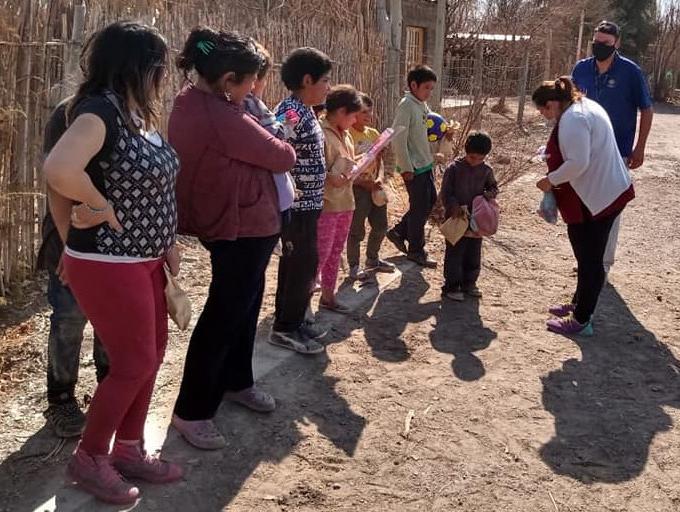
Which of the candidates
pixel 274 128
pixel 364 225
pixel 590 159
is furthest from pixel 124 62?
pixel 364 225

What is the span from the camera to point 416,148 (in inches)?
234

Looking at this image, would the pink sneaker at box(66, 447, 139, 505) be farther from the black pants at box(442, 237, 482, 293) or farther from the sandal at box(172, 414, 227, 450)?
the black pants at box(442, 237, 482, 293)

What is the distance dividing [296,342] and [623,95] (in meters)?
3.03

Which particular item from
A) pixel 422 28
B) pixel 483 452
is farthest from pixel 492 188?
pixel 422 28

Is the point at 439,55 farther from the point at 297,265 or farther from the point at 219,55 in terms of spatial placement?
the point at 219,55

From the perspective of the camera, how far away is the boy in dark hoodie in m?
5.16

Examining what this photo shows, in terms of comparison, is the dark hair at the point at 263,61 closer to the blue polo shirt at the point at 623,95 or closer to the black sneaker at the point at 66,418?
the black sneaker at the point at 66,418

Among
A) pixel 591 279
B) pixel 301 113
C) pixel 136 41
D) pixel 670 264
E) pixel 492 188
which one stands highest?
pixel 136 41

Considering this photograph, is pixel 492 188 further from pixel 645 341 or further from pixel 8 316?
pixel 8 316

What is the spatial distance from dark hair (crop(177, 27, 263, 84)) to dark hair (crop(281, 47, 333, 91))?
889 mm

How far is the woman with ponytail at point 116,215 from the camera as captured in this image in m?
2.36

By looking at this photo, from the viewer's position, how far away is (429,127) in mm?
6121

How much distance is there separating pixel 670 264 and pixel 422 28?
61.4ft

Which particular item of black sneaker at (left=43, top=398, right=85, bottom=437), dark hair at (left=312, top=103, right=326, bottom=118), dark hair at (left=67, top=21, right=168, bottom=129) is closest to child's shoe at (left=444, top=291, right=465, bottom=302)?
dark hair at (left=312, top=103, right=326, bottom=118)
